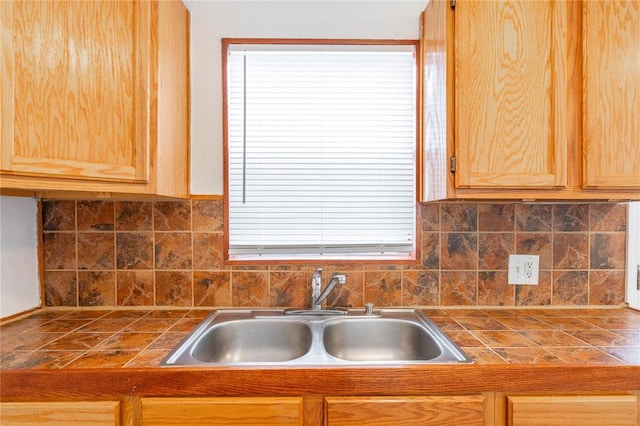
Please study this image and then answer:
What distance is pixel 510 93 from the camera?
1169mm

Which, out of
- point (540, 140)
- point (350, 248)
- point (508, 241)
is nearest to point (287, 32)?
point (350, 248)

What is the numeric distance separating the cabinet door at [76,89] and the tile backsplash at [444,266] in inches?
17.7

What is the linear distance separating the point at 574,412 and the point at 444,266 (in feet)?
2.20

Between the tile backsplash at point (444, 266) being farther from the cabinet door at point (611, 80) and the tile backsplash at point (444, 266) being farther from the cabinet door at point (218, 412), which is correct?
the cabinet door at point (218, 412)

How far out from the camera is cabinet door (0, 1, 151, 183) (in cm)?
92

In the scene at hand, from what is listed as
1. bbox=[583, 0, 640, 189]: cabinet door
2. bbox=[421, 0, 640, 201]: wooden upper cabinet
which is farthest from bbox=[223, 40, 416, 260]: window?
bbox=[583, 0, 640, 189]: cabinet door

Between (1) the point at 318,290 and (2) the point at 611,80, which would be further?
(1) the point at 318,290

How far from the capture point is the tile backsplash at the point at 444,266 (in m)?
1.48

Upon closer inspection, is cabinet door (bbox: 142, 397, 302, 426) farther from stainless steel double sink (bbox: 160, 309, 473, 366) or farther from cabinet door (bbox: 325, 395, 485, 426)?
stainless steel double sink (bbox: 160, 309, 473, 366)

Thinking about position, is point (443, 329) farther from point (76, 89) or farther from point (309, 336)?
point (76, 89)

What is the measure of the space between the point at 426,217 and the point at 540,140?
0.52 m

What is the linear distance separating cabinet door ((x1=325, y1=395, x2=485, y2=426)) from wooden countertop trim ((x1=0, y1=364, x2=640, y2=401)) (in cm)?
2

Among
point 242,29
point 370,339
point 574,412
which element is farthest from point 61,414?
point 242,29

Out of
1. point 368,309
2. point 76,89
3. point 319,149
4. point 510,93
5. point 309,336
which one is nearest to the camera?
point 76,89
